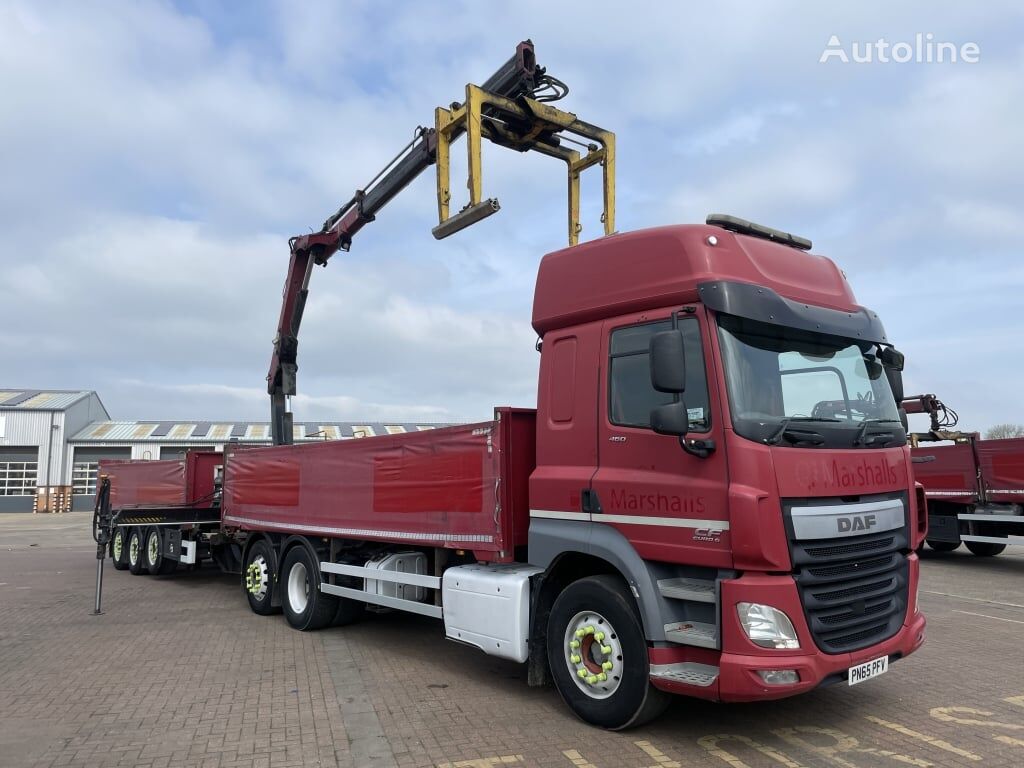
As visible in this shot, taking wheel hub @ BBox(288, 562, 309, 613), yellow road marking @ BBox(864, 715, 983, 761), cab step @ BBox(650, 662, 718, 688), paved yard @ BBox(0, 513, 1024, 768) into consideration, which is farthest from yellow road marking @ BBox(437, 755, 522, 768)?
wheel hub @ BBox(288, 562, 309, 613)

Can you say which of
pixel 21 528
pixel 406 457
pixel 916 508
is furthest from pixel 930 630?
pixel 21 528

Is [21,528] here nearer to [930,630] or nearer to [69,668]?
[69,668]

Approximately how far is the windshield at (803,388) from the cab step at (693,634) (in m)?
1.20

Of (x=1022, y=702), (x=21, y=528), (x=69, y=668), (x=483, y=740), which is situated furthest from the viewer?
(x=21, y=528)

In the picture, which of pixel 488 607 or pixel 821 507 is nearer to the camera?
pixel 821 507

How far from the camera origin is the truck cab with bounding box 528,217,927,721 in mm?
4227

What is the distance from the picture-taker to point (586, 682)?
16.3 feet

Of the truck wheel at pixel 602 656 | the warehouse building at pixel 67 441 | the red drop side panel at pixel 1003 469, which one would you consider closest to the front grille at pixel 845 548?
the truck wheel at pixel 602 656

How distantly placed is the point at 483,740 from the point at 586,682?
78 centimetres

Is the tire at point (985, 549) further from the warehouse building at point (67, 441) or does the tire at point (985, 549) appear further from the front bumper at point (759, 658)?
the warehouse building at point (67, 441)

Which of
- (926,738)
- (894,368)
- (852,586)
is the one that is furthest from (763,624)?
(894,368)

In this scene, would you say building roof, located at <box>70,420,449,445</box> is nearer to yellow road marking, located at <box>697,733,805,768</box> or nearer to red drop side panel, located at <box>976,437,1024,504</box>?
red drop side panel, located at <box>976,437,1024,504</box>

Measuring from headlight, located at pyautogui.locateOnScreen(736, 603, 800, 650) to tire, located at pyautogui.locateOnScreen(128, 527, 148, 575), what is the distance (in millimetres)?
12665

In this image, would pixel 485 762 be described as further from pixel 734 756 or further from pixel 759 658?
pixel 759 658
